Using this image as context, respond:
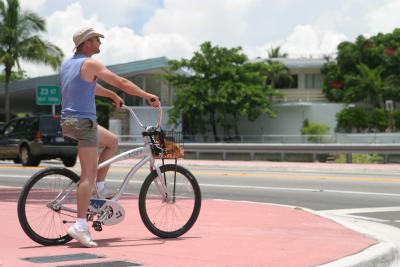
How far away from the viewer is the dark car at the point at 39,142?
2266cm

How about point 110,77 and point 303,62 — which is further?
point 303,62

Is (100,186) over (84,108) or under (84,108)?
under

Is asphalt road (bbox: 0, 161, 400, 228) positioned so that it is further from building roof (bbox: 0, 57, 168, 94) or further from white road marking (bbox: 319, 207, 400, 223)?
building roof (bbox: 0, 57, 168, 94)

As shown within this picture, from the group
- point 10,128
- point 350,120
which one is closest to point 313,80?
point 350,120

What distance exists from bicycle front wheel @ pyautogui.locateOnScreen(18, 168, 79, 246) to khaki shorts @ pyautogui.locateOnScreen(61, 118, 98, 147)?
15.6 inches

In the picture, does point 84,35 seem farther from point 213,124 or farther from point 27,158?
point 213,124

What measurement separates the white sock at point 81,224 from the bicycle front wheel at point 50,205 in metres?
0.21

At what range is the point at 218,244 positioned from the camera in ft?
23.5

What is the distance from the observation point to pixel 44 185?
6.98 m

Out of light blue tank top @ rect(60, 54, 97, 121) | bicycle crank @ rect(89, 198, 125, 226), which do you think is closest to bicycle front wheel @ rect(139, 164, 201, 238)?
bicycle crank @ rect(89, 198, 125, 226)

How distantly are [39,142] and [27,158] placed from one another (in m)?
0.86

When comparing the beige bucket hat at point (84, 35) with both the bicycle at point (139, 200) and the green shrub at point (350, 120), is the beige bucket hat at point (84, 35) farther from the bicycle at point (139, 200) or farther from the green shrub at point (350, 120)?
the green shrub at point (350, 120)

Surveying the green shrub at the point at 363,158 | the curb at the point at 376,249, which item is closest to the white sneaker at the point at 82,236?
the curb at the point at 376,249

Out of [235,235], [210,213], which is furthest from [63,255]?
[210,213]
